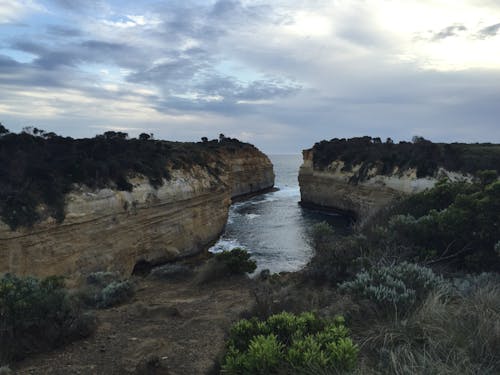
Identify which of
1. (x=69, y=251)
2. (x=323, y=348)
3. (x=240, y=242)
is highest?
(x=323, y=348)

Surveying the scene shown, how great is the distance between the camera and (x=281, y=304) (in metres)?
6.85

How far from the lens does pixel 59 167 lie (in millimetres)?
21891

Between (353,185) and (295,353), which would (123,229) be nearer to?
(295,353)

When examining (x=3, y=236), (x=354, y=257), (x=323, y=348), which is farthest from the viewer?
(x=3, y=236)

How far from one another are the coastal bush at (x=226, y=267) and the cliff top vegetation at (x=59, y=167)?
899 cm

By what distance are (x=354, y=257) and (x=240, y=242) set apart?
23526 millimetres

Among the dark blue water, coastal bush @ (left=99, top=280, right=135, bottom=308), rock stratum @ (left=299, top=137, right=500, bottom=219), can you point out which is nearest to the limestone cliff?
rock stratum @ (left=299, top=137, right=500, bottom=219)

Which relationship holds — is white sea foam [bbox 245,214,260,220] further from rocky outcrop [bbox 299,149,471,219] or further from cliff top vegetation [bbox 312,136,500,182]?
cliff top vegetation [bbox 312,136,500,182]

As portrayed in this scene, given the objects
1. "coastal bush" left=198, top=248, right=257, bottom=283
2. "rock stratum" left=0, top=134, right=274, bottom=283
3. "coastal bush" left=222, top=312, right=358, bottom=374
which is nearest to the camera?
"coastal bush" left=222, top=312, right=358, bottom=374

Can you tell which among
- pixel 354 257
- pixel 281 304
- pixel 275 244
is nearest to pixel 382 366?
pixel 281 304

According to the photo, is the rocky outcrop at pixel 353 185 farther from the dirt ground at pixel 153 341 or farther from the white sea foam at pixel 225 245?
the dirt ground at pixel 153 341

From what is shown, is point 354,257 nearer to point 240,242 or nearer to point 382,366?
point 382,366

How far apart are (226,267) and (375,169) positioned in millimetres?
34899

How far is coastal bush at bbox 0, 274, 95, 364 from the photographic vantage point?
675 cm
